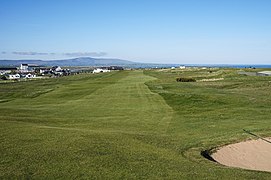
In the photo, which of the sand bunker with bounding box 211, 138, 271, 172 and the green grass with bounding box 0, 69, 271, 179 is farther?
the sand bunker with bounding box 211, 138, 271, 172

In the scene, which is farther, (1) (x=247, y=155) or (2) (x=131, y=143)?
(2) (x=131, y=143)

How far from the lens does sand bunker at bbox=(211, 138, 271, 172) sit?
1499 centimetres

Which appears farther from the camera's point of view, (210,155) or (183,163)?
(210,155)

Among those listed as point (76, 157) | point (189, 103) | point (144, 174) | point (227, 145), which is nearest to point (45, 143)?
point (76, 157)

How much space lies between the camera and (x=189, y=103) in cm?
3544

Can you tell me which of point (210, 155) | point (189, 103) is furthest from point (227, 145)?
point (189, 103)

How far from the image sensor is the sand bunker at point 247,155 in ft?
49.2

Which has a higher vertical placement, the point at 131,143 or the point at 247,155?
the point at 131,143

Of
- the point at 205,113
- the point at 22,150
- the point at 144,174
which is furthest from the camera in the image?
the point at 205,113

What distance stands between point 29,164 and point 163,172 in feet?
15.7

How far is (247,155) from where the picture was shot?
54.5 feet

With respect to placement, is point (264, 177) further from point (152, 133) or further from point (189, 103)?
point (189, 103)

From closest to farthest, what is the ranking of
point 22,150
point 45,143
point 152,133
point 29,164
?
point 29,164, point 22,150, point 45,143, point 152,133

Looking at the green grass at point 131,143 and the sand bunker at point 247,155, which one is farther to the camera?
the sand bunker at point 247,155
